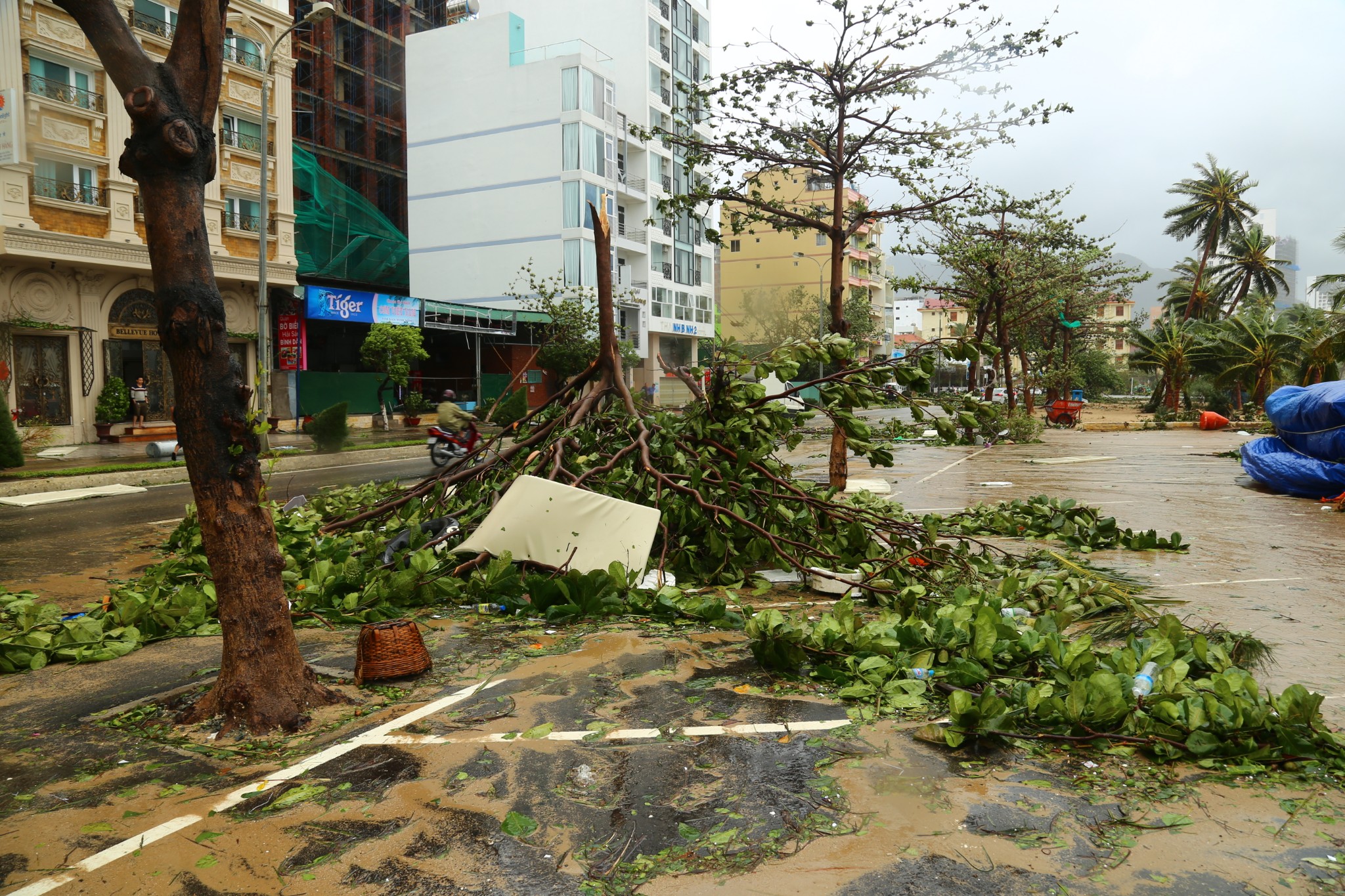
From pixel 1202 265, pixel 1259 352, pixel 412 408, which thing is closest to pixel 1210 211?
pixel 1202 265

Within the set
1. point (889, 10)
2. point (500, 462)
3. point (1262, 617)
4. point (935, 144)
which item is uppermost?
point (889, 10)

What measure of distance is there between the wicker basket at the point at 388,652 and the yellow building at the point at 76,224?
55.2 feet

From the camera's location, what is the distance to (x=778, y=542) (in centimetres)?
608

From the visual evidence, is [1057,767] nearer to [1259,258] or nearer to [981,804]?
[981,804]

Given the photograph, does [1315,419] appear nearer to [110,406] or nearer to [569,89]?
[110,406]

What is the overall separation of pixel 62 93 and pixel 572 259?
2079 cm

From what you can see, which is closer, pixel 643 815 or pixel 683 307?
pixel 643 815

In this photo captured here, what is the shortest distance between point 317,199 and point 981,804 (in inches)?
1357

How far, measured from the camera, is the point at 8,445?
15.1m

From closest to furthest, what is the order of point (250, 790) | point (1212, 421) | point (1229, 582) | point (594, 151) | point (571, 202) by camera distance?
point (250, 790), point (1229, 582), point (1212, 421), point (571, 202), point (594, 151)

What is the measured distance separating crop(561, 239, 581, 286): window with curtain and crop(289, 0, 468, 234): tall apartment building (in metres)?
9.63

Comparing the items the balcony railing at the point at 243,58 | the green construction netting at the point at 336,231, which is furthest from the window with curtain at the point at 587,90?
the balcony railing at the point at 243,58

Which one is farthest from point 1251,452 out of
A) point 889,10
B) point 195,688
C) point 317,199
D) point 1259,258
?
point 1259,258

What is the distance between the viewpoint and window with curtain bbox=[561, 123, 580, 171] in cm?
3888
